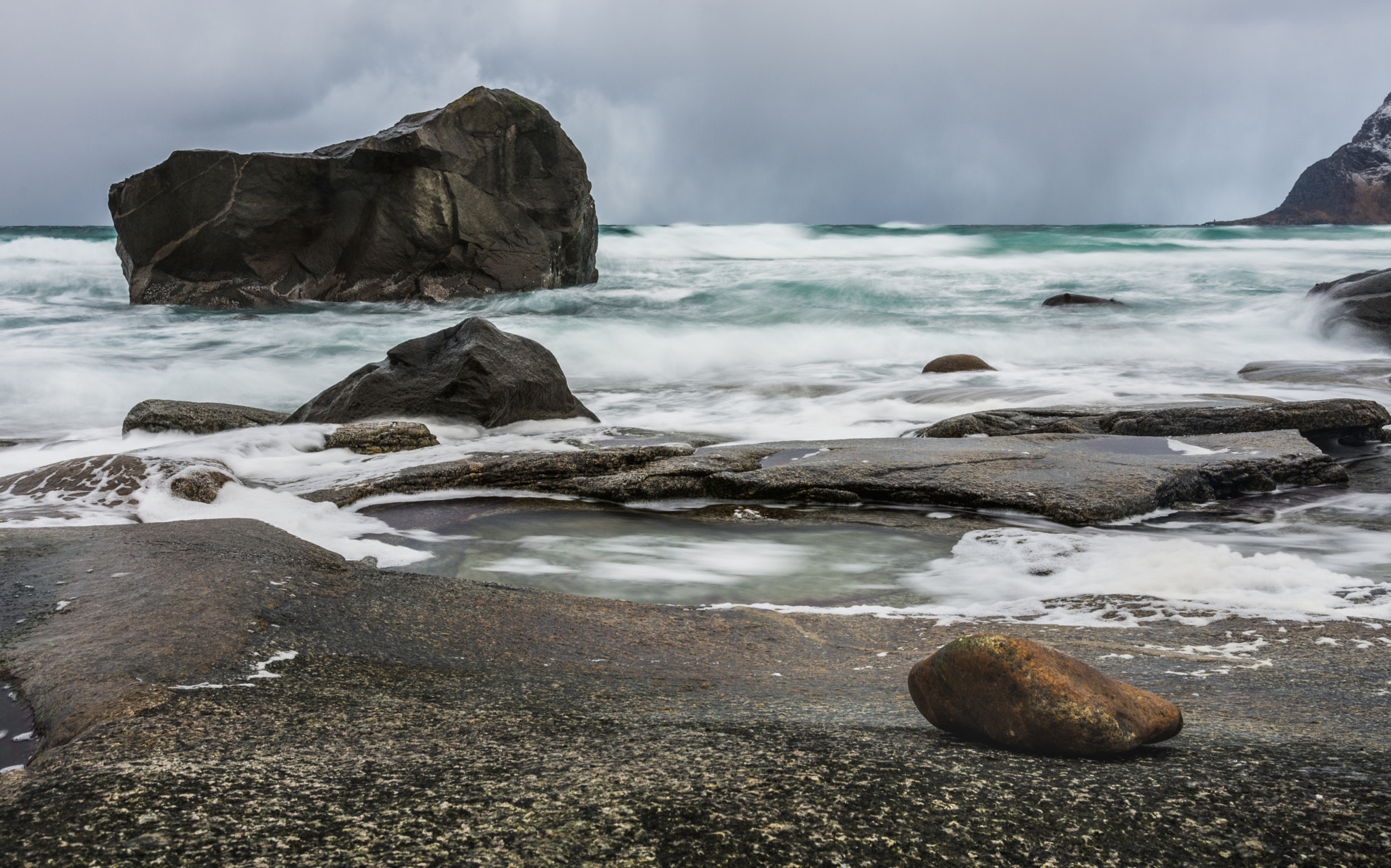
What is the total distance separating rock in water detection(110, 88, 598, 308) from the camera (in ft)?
48.9

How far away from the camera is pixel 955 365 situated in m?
10.6

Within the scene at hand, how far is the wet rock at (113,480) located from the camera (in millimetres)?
4301

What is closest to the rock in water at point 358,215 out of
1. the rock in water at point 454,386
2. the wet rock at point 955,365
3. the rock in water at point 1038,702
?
the wet rock at point 955,365

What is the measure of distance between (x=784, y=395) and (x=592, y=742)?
8364 millimetres

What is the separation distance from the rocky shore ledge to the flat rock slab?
160cm

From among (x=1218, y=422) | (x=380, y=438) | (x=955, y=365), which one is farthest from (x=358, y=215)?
(x=1218, y=422)

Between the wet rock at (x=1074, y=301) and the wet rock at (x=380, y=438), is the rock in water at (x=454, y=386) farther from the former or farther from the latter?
the wet rock at (x=1074, y=301)

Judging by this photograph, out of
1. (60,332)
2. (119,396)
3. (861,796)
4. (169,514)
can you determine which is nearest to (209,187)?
(60,332)

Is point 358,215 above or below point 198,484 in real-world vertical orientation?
above

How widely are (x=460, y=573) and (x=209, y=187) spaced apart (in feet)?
46.2

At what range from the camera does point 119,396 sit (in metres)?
9.80

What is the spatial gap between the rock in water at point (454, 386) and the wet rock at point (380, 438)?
58 cm

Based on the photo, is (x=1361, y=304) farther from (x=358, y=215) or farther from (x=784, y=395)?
(x=358, y=215)

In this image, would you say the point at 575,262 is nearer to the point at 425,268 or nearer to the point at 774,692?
the point at 425,268
